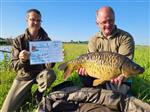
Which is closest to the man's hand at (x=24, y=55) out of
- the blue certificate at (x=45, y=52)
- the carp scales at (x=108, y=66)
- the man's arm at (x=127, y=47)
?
the blue certificate at (x=45, y=52)

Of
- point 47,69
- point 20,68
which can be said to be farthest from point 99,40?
point 20,68

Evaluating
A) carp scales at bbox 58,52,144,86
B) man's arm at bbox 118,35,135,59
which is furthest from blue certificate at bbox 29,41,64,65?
man's arm at bbox 118,35,135,59

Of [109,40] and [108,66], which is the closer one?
[108,66]

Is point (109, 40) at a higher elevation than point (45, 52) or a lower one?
higher

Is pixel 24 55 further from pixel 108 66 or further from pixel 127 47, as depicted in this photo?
pixel 127 47

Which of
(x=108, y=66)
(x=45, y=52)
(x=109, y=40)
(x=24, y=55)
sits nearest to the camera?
(x=108, y=66)

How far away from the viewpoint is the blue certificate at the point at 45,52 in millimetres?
4324

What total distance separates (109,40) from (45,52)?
2.65 ft

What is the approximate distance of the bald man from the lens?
4336 mm

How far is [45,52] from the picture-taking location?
4379 millimetres

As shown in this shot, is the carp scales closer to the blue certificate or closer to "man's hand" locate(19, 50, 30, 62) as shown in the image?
the blue certificate

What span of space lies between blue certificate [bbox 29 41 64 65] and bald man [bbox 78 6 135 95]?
0.38 metres

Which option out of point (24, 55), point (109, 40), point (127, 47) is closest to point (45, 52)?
point (24, 55)

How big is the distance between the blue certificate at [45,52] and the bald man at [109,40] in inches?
14.8
